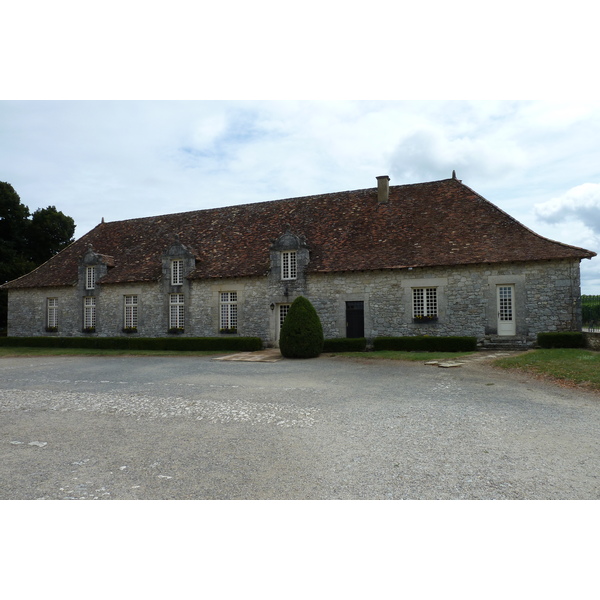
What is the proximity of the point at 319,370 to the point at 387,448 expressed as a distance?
8071mm

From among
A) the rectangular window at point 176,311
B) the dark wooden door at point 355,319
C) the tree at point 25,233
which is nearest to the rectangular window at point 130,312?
the rectangular window at point 176,311

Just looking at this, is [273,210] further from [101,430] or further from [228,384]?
[101,430]

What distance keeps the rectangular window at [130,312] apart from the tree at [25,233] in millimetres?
13939

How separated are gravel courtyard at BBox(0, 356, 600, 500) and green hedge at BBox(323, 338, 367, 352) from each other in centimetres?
751

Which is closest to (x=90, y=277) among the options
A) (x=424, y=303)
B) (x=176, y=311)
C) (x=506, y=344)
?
(x=176, y=311)

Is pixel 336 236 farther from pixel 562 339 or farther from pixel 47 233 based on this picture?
pixel 47 233

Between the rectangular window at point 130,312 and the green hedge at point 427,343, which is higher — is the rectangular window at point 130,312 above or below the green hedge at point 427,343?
above

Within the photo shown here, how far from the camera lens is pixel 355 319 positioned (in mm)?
20406

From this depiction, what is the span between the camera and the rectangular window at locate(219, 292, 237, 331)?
22.5 m

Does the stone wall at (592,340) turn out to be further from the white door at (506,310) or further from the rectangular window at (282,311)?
the rectangular window at (282,311)

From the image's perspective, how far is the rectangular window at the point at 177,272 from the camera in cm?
2341

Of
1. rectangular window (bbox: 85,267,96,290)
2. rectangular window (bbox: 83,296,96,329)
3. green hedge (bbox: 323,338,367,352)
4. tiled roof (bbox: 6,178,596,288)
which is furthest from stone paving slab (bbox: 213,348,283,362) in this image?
rectangular window (bbox: 85,267,96,290)

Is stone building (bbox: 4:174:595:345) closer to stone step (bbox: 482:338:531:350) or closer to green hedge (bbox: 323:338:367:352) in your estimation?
stone step (bbox: 482:338:531:350)

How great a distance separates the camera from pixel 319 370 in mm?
13852
